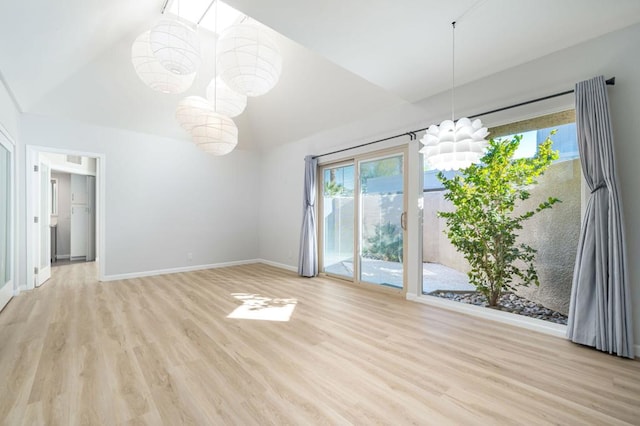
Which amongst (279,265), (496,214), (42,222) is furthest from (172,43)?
(279,265)

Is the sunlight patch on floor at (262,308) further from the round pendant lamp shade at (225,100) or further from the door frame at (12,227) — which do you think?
the door frame at (12,227)

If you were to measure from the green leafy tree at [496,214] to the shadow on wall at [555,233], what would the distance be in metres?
0.07

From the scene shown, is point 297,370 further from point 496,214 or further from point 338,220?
point 338,220

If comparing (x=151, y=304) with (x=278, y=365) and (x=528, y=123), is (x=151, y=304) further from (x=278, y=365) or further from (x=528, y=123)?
(x=528, y=123)

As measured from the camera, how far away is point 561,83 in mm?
2637

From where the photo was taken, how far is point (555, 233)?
9.46 feet

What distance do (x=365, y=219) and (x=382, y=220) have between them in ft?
1.16

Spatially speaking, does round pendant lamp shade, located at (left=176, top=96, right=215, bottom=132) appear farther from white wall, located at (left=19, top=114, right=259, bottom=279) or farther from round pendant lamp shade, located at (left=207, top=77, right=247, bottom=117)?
white wall, located at (left=19, top=114, right=259, bottom=279)

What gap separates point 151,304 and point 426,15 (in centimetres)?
425

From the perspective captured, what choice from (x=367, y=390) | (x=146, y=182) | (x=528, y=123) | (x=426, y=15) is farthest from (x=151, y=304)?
(x=528, y=123)

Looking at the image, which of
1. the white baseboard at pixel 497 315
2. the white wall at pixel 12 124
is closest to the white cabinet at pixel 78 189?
the white wall at pixel 12 124

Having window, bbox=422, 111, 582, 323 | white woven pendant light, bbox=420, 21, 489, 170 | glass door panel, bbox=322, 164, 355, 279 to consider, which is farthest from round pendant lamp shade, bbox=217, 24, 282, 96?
glass door panel, bbox=322, 164, 355, 279

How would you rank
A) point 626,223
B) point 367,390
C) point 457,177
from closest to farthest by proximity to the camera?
point 367,390, point 626,223, point 457,177

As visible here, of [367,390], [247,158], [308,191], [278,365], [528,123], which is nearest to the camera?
[367,390]
